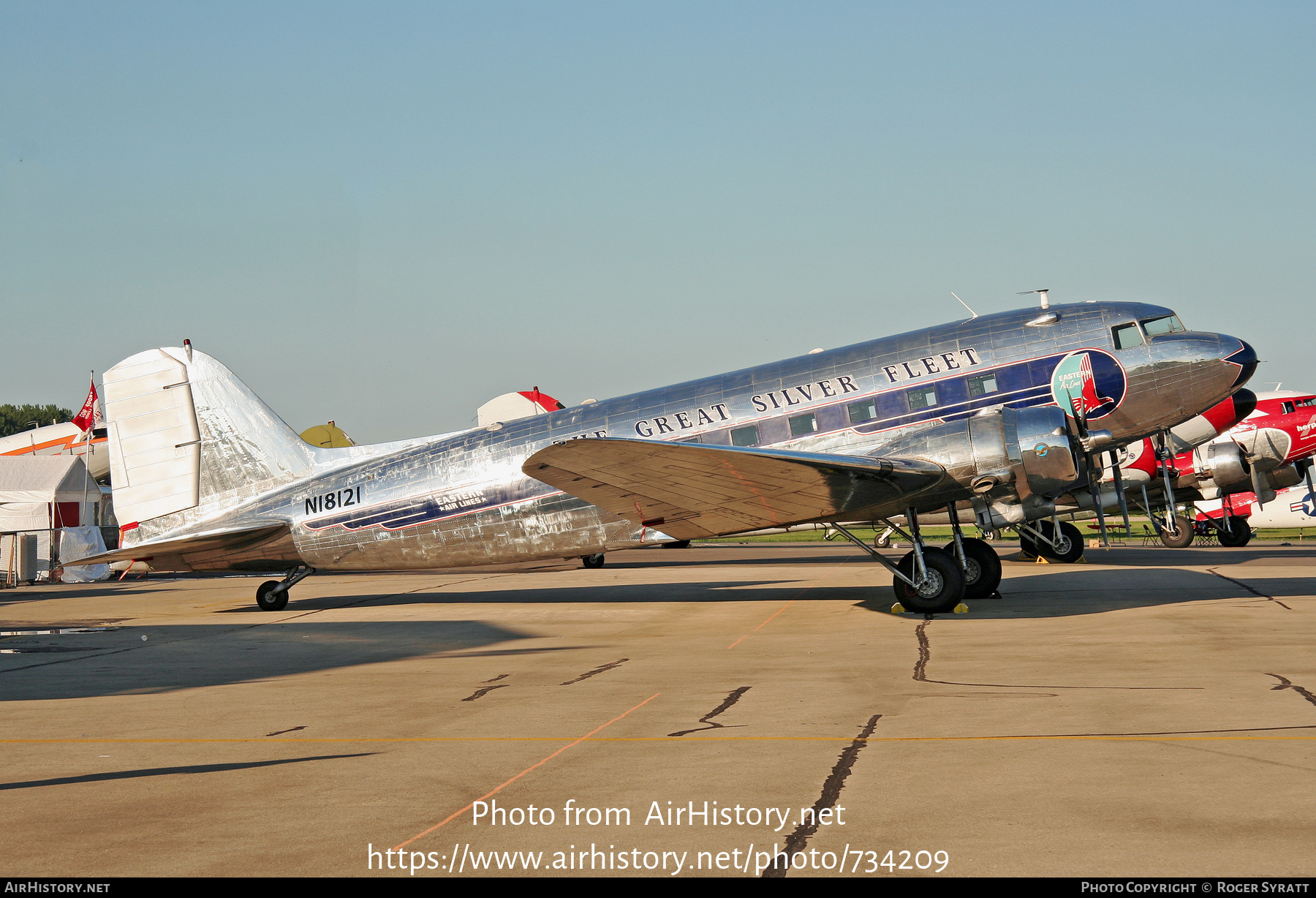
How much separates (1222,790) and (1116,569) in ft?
66.3

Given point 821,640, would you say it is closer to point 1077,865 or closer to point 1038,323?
point 1038,323

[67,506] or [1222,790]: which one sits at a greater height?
[67,506]

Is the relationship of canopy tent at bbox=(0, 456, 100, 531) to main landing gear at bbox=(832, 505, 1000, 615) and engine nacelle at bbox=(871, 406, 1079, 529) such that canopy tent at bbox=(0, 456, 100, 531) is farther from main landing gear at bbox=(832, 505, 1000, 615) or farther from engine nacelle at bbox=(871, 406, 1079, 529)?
engine nacelle at bbox=(871, 406, 1079, 529)

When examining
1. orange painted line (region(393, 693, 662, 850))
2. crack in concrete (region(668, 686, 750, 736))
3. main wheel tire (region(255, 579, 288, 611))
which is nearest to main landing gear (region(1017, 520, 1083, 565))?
main wheel tire (region(255, 579, 288, 611))

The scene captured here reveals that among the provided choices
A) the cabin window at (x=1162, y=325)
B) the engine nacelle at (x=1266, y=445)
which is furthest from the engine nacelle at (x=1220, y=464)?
the cabin window at (x=1162, y=325)

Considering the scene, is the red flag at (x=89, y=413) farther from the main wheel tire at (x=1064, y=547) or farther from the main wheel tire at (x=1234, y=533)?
the main wheel tire at (x=1234, y=533)

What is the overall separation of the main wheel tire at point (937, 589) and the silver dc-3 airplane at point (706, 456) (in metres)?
0.03

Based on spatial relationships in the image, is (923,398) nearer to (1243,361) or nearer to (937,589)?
(937,589)

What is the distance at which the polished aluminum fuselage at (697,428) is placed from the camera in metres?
16.0

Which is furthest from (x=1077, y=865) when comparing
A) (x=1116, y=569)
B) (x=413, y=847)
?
(x=1116, y=569)

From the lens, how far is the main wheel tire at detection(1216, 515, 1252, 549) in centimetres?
3572

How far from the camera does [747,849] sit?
4555 mm

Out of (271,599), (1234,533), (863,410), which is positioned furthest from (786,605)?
(1234,533)

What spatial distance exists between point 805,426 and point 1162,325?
6021 millimetres
